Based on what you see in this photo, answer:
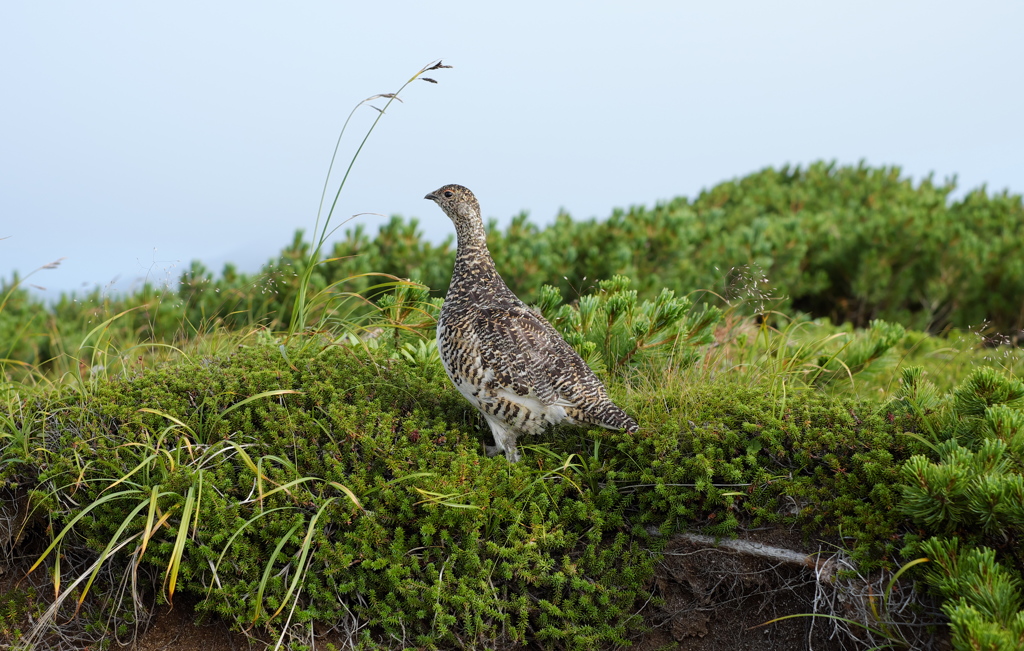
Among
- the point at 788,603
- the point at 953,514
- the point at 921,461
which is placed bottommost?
the point at 788,603

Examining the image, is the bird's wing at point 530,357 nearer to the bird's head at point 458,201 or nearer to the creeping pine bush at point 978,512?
the bird's head at point 458,201

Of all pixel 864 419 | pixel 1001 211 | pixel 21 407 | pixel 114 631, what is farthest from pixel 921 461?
pixel 1001 211

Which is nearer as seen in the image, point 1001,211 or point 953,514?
point 953,514

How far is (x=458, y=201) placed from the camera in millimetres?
5105

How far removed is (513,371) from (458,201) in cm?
126

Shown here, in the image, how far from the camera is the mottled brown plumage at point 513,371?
4516mm

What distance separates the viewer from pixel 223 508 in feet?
13.7

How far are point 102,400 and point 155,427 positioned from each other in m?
0.47

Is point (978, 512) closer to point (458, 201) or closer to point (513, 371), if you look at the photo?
point (513, 371)

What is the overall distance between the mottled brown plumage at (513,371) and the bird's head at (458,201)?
518 mm

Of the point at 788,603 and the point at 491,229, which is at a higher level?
the point at 491,229

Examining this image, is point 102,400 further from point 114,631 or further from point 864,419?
point 864,419

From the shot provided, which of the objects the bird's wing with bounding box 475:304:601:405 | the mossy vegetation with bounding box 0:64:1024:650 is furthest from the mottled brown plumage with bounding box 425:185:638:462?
the mossy vegetation with bounding box 0:64:1024:650

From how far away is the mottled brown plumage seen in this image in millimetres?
4516
